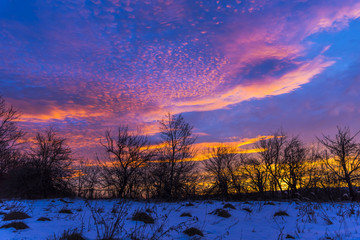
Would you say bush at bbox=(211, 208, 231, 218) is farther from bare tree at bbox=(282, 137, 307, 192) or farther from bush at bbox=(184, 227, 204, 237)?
bare tree at bbox=(282, 137, 307, 192)

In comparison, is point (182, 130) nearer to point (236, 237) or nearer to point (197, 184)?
point (197, 184)

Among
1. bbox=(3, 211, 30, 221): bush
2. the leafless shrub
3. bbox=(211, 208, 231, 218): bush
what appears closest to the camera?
the leafless shrub

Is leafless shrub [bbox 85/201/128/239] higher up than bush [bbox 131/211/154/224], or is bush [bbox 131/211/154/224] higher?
leafless shrub [bbox 85/201/128/239]

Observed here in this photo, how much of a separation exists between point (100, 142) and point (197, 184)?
1415cm

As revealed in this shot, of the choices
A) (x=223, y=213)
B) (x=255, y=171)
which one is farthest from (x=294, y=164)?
(x=223, y=213)

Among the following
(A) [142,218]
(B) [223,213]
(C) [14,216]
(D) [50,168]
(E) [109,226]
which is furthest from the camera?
(D) [50,168]

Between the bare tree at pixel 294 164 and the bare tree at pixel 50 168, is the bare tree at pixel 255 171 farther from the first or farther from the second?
the bare tree at pixel 50 168

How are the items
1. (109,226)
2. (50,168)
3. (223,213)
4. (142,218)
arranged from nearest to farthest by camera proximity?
(109,226) < (142,218) < (223,213) < (50,168)

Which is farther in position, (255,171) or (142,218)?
(255,171)

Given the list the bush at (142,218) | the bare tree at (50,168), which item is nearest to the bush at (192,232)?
the bush at (142,218)

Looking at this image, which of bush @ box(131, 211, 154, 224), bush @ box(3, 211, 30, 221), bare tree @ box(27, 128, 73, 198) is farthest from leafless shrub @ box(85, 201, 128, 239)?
bare tree @ box(27, 128, 73, 198)

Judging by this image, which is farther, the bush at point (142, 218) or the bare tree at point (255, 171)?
the bare tree at point (255, 171)

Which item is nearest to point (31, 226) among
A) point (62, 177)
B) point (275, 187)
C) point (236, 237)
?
point (236, 237)

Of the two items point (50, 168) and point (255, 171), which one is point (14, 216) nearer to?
point (50, 168)
